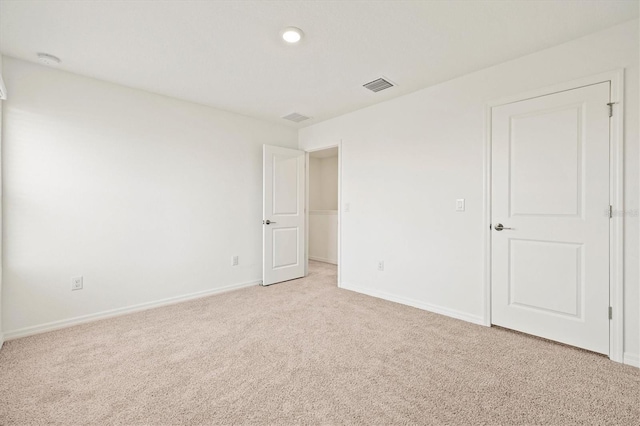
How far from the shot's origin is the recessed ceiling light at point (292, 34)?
206 cm

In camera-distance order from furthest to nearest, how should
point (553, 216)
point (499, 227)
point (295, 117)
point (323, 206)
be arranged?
1. point (323, 206)
2. point (295, 117)
3. point (499, 227)
4. point (553, 216)

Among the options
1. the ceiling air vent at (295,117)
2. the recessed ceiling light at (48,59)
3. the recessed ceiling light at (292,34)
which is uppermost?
the ceiling air vent at (295,117)

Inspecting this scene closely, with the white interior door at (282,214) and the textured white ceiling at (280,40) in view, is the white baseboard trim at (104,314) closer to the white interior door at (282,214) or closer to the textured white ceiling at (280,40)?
the white interior door at (282,214)

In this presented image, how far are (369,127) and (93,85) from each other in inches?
118

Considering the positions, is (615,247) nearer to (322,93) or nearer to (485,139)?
(485,139)

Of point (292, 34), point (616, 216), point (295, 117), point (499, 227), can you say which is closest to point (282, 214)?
point (295, 117)

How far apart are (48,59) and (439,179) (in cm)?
373

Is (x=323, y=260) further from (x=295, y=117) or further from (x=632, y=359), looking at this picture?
(x=632, y=359)

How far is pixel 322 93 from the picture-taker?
3.22m

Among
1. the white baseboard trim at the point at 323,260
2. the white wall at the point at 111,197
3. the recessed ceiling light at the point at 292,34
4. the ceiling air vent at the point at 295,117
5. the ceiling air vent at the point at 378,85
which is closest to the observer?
the recessed ceiling light at the point at 292,34

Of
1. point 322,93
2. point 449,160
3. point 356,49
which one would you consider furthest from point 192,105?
point 449,160

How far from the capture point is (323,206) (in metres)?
6.50

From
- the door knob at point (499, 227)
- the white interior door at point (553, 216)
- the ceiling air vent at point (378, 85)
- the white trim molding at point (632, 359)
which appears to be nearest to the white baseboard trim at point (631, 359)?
the white trim molding at point (632, 359)

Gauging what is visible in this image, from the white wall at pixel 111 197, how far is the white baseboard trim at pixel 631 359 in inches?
149
